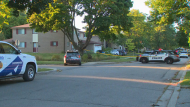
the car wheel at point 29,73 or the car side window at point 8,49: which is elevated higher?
the car side window at point 8,49

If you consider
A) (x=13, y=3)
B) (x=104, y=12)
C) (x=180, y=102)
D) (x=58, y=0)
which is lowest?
(x=180, y=102)

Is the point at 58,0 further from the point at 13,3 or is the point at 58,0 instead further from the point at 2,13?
the point at 13,3

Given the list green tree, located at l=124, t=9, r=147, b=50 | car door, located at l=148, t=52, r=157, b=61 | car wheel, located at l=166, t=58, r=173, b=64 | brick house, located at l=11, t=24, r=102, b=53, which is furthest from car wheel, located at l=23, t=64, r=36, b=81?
green tree, located at l=124, t=9, r=147, b=50

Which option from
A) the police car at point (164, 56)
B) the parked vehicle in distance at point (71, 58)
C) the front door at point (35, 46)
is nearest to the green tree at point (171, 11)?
the police car at point (164, 56)

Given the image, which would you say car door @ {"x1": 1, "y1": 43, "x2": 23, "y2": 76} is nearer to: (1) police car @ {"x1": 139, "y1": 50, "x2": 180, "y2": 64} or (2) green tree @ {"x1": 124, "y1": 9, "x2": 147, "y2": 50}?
(1) police car @ {"x1": 139, "y1": 50, "x2": 180, "y2": 64}

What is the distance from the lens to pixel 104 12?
84.7ft

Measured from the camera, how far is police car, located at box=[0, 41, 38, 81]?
838 centimetres

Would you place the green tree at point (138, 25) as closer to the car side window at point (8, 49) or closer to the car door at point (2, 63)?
the car side window at point (8, 49)

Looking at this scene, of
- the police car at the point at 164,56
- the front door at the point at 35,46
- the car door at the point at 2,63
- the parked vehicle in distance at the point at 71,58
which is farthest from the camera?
the front door at the point at 35,46

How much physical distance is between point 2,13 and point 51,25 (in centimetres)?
844

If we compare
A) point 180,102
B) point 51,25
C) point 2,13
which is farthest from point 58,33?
point 180,102

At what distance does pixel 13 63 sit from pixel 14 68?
0.25 m

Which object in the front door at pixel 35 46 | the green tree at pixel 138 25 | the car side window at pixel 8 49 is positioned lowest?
the car side window at pixel 8 49

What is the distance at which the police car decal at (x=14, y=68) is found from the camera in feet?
27.6
